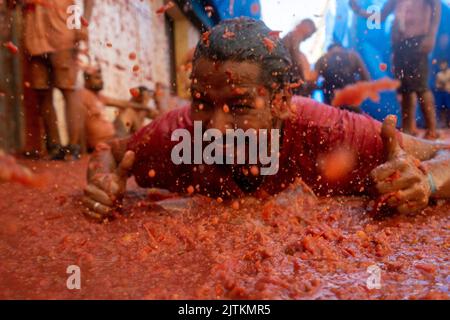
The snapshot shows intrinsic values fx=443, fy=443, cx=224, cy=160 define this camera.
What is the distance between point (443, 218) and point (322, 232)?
1.97 feet

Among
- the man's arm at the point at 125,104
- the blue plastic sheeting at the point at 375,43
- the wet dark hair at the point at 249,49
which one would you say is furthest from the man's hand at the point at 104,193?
the blue plastic sheeting at the point at 375,43

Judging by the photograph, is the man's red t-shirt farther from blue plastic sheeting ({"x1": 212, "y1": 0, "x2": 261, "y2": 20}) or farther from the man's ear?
blue plastic sheeting ({"x1": 212, "y1": 0, "x2": 261, "y2": 20})

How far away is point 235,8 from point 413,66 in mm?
4332

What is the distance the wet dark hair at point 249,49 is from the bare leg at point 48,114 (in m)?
2.52

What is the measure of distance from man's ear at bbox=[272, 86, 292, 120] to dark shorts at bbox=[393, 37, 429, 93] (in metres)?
3.43

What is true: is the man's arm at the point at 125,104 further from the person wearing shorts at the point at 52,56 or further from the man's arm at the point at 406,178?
the man's arm at the point at 406,178

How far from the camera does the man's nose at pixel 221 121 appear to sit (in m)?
1.71

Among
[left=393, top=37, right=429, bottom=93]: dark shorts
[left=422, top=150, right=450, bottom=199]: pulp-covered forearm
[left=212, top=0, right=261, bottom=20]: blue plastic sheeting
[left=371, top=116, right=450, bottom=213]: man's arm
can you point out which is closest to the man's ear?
[left=371, top=116, right=450, bottom=213]: man's arm

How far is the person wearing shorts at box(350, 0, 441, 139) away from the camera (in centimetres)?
491

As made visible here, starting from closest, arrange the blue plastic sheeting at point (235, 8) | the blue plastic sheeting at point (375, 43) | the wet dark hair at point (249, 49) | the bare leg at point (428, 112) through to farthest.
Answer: the wet dark hair at point (249, 49) → the bare leg at point (428, 112) → the blue plastic sheeting at point (235, 8) → the blue plastic sheeting at point (375, 43)

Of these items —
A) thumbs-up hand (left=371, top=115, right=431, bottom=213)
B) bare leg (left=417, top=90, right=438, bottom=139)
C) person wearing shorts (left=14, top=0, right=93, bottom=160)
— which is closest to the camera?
thumbs-up hand (left=371, top=115, right=431, bottom=213)

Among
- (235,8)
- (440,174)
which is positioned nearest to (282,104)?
(440,174)
